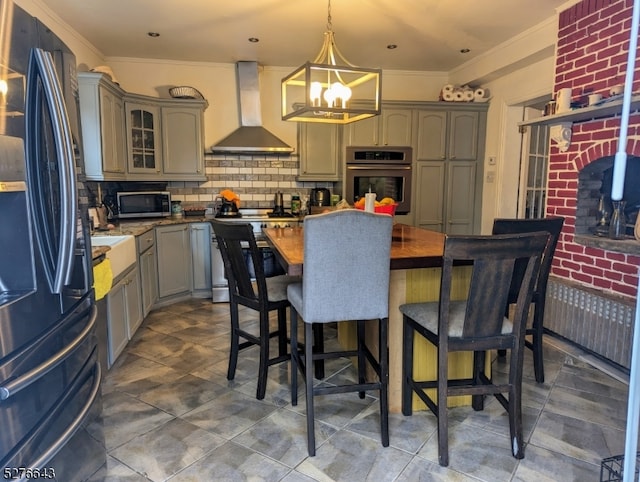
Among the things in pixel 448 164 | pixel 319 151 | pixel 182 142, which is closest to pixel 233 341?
pixel 182 142

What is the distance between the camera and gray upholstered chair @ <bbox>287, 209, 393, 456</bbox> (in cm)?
183

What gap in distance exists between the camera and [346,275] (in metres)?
1.91

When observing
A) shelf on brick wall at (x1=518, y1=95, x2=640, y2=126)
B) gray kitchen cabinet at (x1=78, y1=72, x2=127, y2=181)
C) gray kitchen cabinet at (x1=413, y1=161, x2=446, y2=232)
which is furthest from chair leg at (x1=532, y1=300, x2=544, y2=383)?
gray kitchen cabinet at (x1=78, y1=72, x2=127, y2=181)

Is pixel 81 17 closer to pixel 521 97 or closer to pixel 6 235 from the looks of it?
pixel 6 235

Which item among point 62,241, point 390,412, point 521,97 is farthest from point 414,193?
point 62,241

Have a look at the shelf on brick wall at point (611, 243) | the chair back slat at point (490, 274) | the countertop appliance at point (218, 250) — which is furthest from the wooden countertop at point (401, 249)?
the countertop appliance at point (218, 250)

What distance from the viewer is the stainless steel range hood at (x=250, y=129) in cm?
467

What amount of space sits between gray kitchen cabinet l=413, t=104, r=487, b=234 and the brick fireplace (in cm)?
147

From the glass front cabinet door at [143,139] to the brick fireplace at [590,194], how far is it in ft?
12.6

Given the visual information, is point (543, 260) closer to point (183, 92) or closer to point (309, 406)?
point (309, 406)

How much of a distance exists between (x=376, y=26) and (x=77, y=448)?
369 centimetres

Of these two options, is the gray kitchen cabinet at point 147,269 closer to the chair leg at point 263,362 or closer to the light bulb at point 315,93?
the chair leg at point 263,362

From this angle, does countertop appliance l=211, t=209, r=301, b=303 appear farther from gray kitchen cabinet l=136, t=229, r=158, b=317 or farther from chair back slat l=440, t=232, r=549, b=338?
chair back slat l=440, t=232, r=549, b=338

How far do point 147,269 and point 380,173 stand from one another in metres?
2.66
